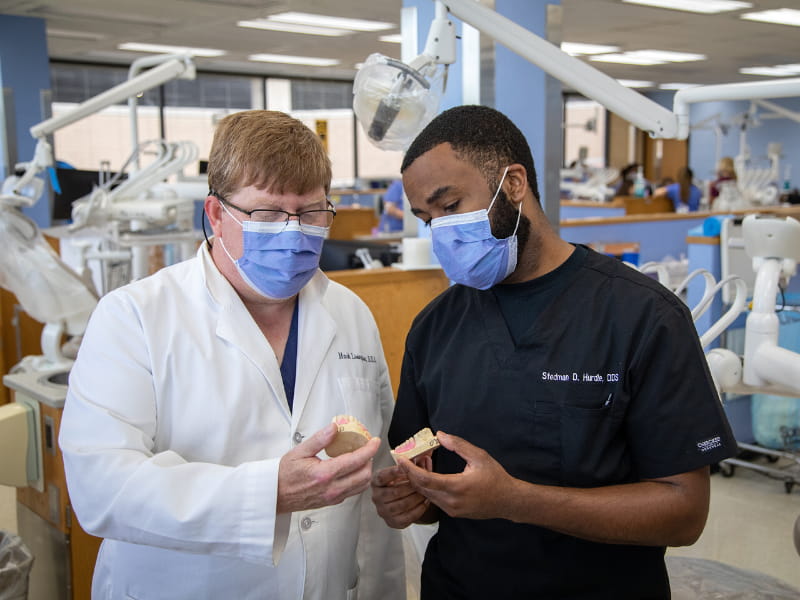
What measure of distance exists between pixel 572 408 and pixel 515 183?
1.31 ft

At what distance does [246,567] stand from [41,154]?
8.96 feet

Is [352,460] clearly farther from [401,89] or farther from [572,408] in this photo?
[401,89]

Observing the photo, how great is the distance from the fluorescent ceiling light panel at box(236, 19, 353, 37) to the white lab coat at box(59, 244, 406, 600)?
21.9 ft

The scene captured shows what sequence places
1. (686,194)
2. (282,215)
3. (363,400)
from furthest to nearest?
(686,194), (363,400), (282,215)

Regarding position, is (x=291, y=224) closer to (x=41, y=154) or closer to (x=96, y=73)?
(x=41, y=154)

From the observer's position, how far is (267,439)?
1.39 metres

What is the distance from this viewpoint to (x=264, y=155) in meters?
1.35

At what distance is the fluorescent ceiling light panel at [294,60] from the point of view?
400 inches

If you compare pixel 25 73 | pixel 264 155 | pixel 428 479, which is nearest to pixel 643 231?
pixel 264 155

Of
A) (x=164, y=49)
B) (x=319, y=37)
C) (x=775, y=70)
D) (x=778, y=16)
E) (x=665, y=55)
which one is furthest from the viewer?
(x=775, y=70)

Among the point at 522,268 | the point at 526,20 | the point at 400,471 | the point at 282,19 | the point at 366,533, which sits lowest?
the point at 366,533

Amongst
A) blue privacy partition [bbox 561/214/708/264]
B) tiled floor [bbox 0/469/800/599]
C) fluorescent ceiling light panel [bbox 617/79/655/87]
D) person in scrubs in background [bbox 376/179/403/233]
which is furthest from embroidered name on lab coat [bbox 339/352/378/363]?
fluorescent ceiling light panel [bbox 617/79/655/87]

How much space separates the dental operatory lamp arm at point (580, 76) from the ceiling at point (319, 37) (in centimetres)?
523

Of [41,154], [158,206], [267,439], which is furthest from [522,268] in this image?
[41,154]
